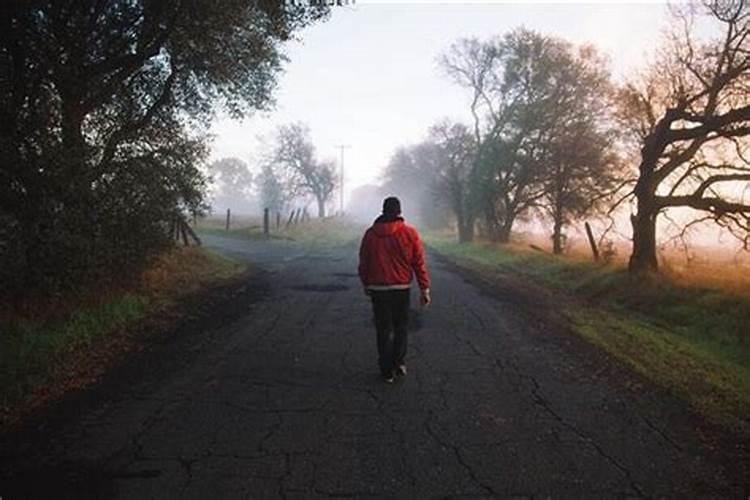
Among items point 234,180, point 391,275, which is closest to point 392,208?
point 391,275

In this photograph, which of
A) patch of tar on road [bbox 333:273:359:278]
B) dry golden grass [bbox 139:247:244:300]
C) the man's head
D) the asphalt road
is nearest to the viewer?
the asphalt road

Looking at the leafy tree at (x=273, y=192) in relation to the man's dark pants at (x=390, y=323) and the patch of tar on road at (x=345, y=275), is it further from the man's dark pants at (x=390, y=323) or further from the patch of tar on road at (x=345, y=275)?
the man's dark pants at (x=390, y=323)

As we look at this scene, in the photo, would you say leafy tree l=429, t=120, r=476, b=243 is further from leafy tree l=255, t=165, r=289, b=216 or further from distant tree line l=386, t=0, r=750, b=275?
leafy tree l=255, t=165, r=289, b=216

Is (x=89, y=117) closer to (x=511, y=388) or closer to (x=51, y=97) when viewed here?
(x=51, y=97)

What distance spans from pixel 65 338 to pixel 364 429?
5.26 m

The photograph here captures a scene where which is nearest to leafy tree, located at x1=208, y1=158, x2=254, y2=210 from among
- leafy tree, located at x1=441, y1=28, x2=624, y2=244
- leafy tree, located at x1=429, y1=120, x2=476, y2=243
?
leafy tree, located at x1=429, y1=120, x2=476, y2=243

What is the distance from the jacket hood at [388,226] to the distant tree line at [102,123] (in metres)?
5.13

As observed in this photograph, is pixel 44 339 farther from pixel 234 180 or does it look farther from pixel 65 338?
pixel 234 180

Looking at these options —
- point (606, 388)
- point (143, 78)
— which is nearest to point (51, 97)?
point (143, 78)

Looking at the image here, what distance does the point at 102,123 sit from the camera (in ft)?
36.8

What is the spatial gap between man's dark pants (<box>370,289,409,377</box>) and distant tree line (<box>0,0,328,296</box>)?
545 centimetres

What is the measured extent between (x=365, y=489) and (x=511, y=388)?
313 cm

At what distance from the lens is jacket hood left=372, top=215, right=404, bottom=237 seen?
724 cm

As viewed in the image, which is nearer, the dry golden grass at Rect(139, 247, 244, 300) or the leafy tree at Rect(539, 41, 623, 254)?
the dry golden grass at Rect(139, 247, 244, 300)
